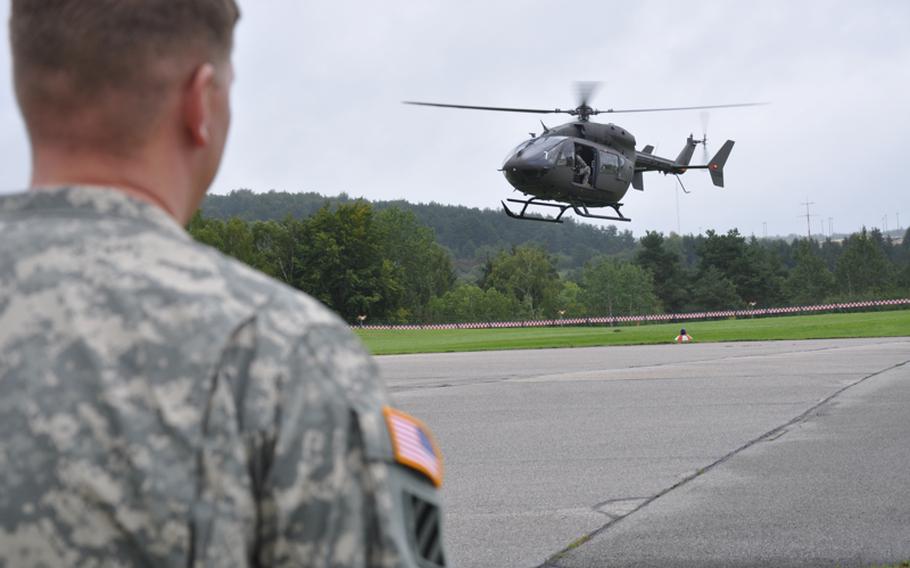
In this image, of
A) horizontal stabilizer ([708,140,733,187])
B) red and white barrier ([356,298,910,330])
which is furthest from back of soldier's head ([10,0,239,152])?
red and white barrier ([356,298,910,330])

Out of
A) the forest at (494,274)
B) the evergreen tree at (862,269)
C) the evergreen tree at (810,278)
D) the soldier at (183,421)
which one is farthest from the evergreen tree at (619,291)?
the soldier at (183,421)

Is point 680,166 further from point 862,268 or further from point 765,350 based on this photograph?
point 862,268

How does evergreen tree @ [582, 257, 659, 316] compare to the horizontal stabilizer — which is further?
evergreen tree @ [582, 257, 659, 316]

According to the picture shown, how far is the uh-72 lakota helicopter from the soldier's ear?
26.1m

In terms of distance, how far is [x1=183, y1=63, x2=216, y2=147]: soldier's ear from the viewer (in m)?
1.50

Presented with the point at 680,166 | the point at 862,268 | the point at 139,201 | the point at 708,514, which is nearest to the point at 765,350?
the point at 680,166

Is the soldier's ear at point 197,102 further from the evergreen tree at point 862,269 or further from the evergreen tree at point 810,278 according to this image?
the evergreen tree at point 862,269

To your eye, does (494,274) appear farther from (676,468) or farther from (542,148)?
(676,468)

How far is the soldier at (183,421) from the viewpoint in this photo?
4.26 ft

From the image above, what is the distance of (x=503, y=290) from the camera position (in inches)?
6102

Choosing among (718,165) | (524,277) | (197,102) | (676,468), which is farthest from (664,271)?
(197,102)

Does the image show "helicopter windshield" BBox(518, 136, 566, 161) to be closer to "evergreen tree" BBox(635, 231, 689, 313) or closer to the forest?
the forest

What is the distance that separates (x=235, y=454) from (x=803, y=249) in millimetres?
157608

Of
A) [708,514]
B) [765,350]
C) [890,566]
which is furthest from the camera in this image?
[765,350]
